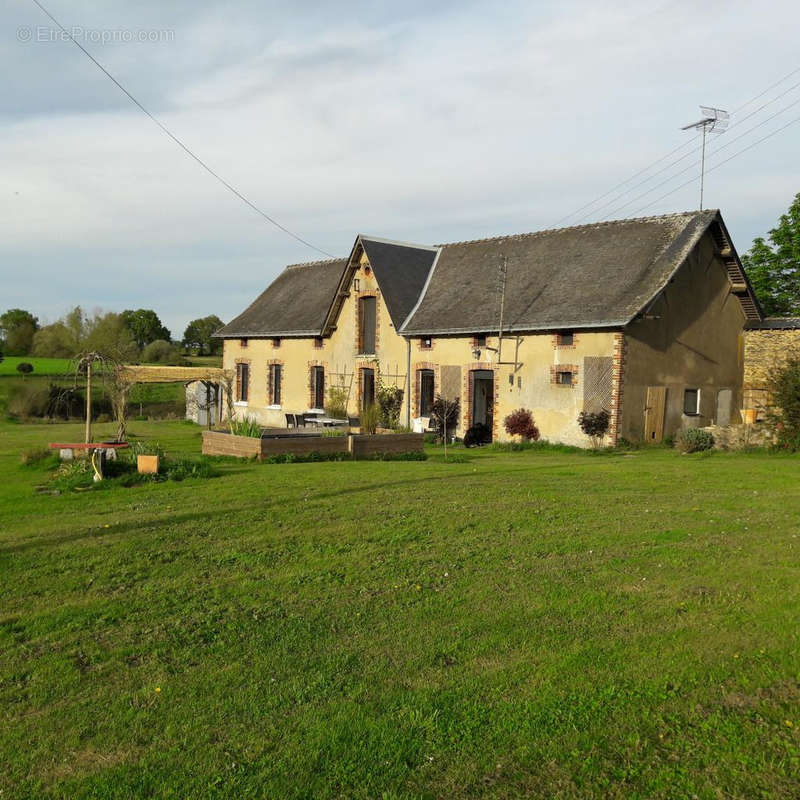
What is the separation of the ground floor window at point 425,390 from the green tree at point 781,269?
649 inches

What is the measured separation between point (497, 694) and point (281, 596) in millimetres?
2480

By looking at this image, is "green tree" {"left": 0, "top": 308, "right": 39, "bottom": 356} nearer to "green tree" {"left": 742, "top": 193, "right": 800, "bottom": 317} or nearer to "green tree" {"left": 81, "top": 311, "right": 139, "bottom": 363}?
"green tree" {"left": 81, "top": 311, "right": 139, "bottom": 363}

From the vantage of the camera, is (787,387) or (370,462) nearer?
(370,462)

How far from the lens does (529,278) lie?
76.4 ft

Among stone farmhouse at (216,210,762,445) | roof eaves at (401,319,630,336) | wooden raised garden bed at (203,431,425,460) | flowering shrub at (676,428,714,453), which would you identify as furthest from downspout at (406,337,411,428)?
flowering shrub at (676,428,714,453)

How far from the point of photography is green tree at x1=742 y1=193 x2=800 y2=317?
1250 inches

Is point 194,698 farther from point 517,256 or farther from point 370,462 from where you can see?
point 517,256

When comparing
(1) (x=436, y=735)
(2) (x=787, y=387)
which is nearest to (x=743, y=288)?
(2) (x=787, y=387)

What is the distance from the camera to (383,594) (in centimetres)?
636

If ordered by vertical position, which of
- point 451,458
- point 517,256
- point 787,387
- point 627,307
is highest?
point 517,256

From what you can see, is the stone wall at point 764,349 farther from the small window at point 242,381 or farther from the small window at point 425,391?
the small window at point 242,381

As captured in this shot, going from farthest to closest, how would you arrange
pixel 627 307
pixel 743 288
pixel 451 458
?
pixel 743 288, pixel 627 307, pixel 451 458

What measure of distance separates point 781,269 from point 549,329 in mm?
17450

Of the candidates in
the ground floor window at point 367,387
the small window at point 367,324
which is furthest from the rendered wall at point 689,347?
the small window at point 367,324
